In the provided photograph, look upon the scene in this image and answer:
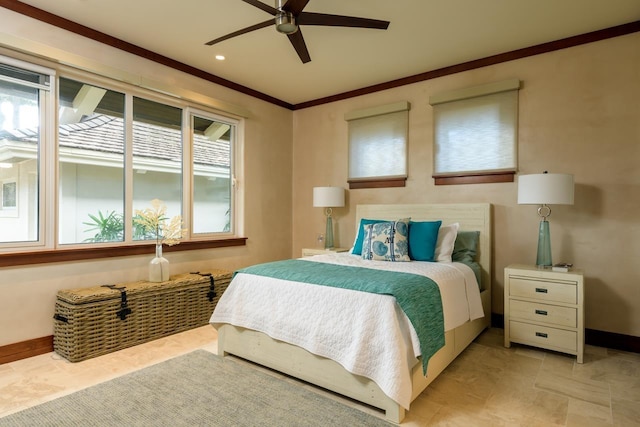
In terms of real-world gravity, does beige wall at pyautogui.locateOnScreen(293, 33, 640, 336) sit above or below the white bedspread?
above

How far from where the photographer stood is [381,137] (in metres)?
4.23

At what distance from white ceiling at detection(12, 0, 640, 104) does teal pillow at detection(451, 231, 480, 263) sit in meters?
Result: 1.77

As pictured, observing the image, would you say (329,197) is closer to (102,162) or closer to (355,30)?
(355,30)

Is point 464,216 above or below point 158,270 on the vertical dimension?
above

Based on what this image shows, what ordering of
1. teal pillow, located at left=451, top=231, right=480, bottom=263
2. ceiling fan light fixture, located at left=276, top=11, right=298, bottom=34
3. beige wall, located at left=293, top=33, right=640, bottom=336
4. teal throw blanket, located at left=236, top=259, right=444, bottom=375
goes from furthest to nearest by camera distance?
teal pillow, located at left=451, top=231, right=480, bottom=263
beige wall, located at left=293, top=33, right=640, bottom=336
ceiling fan light fixture, located at left=276, top=11, right=298, bottom=34
teal throw blanket, located at left=236, top=259, right=444, bottom=375

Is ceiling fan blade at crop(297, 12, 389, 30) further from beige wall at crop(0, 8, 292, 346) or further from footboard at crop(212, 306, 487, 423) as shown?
footboard at crop(212, 306, 487, 423)

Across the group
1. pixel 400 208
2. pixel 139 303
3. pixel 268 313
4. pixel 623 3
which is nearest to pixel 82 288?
pixel 139 303

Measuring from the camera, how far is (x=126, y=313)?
2855mm

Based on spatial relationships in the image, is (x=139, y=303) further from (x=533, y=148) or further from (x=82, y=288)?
(x=533, y=148)

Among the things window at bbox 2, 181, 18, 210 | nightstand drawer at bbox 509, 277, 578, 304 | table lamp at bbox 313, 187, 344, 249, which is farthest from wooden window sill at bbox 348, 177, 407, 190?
window at bbox 2, 181, 18, 210

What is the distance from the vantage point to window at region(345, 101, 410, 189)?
407cm

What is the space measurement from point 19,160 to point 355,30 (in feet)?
9.36

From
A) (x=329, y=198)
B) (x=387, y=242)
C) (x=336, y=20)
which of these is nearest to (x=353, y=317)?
(x=387, y=242)

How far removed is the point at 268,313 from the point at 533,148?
2.82 metres
